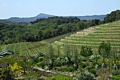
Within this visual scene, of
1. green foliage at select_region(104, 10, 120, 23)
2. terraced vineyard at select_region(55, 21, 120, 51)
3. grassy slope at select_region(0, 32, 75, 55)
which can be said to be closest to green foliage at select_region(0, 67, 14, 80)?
grassy slope at select_region(0, 32, 75, 55)

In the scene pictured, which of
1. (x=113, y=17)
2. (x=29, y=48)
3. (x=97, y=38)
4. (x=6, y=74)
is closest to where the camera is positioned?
(x=6, y=74)

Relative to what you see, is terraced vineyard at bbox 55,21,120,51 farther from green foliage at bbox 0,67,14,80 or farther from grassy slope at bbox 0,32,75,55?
green foliage at bbox 0,67,14,80

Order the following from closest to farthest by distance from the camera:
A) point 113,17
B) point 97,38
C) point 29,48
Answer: point 97,38, point 29,48, point 113,17

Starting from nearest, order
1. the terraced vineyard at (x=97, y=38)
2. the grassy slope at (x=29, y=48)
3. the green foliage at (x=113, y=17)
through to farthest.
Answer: the terraced vineyard at (x=97, y=38) < the grassy slope at (x=29, y=48) < the green foliage at (x=113, y=17)

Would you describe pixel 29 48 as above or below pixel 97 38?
below

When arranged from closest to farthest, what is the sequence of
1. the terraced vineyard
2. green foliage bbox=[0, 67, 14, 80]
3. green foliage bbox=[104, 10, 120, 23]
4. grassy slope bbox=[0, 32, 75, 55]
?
green foliage bbox=[0, 67, 14, 80], the terraced vineyard, grassy slope bbox=[0, 32, 75, 55], green foliage bbox=[104, 10, 120, 23]

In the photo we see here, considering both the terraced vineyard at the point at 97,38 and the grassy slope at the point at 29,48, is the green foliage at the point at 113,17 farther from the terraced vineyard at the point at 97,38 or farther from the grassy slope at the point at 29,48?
the grassy slope at the point at 29,48

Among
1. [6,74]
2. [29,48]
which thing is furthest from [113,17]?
[6,74]

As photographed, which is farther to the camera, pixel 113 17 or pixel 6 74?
pixel 113 17

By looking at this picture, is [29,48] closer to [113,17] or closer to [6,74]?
[6,74]

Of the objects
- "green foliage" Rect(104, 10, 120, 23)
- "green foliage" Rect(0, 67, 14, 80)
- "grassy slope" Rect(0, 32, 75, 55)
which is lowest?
"grassy slope" Rect(0, 32, 75, 55)

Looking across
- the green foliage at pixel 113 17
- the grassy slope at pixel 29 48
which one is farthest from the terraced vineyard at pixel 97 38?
the green foliage at pixel 113 17

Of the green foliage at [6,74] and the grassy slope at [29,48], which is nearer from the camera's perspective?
the green foliage at [6,74]

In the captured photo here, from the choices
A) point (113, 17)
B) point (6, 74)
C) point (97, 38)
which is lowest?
point (6, 74)
